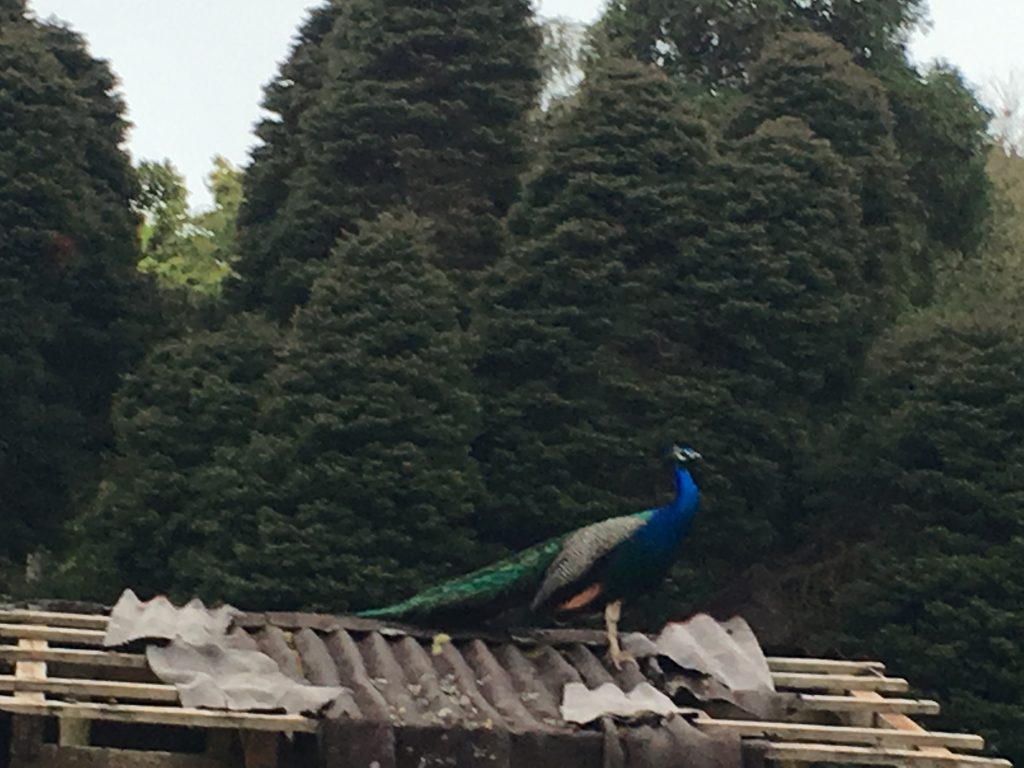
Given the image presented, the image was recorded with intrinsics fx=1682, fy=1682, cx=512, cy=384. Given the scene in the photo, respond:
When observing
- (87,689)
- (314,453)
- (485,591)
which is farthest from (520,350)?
(87,689)

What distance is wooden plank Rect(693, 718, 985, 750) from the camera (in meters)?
6.62

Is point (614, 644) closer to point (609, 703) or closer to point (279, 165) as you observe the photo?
point (609, 703)

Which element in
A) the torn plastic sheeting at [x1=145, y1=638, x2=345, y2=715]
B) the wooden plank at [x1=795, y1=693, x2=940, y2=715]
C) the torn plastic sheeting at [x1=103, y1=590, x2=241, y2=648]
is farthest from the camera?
the wooden plank at [x1=795, y1=693, x2=940, y2=715]

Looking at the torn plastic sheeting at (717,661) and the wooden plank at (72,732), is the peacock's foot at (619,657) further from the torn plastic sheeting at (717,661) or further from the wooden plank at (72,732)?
the wooden plank at (72,732)

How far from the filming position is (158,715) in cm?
594

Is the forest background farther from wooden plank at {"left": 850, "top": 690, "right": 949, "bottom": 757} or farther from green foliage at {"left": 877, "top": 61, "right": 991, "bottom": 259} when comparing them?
wooden plank at {"left": 850, "top": 690, "right": 949, "bottom": 757}

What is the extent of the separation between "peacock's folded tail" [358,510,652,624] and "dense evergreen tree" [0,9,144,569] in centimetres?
1215

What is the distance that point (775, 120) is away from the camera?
20969 millimetres

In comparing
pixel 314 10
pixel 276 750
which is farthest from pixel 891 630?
pixel 314 10

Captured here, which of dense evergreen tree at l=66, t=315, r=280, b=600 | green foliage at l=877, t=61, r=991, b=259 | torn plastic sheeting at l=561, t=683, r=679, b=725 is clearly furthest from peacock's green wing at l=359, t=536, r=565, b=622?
green foliage at l=877, t=61, r=991, b=259

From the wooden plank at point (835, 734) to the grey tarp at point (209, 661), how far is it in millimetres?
1531

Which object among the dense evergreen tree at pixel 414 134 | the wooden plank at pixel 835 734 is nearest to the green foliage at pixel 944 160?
the dense evergreen tree at pixel 414 134

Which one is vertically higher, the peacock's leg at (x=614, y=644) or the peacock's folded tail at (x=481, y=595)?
the peacock's folded tail at (x=481, y=595)

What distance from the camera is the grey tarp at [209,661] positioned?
→ 20.4 ft
